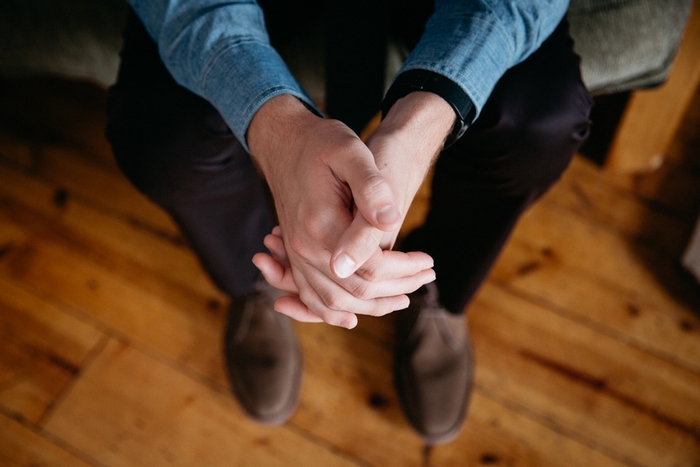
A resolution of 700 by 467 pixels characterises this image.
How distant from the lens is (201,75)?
58 centimetres

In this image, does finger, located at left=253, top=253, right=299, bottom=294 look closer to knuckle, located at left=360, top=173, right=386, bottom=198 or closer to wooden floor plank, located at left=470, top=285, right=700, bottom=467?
knuckle, located at left=360, top=173, right=386, bottom=198

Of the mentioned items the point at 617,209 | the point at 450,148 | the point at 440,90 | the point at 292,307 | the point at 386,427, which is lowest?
the point at 386,427

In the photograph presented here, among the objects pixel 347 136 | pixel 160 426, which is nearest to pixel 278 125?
pixel 347 136

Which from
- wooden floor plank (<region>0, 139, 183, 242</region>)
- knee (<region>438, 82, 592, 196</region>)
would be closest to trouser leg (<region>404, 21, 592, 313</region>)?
knee (<region>438, 82, 592, 196</region>)

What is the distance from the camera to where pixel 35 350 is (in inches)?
38.3

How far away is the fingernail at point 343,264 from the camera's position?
0.47 metres

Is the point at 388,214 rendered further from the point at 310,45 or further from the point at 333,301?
the point at 310,45

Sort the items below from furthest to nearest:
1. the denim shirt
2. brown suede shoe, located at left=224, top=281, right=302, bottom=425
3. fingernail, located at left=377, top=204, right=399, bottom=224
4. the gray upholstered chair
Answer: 1. brown suede shoe, located at left=224, top=281, right=302, bottom=425
2. the gray upholstered chair
3. the denim shirt
4. fingernail, located at left=377, top=204, right=399, bottom=224

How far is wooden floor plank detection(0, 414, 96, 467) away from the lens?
0.86 m

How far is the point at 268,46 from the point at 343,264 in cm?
30

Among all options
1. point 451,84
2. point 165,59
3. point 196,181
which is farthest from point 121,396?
point 451,84

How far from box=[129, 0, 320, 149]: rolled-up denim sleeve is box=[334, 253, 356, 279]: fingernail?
20 cm

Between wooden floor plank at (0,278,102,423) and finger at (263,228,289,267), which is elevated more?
finger at (263,228,289,267)

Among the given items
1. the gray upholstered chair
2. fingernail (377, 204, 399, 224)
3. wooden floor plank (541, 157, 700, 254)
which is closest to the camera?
fingernail (377, 204, 399, 224)
